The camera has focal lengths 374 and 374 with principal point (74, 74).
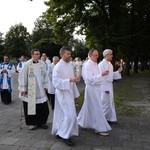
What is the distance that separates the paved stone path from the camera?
7723mm

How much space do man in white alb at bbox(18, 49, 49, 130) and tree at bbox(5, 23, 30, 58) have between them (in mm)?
76068

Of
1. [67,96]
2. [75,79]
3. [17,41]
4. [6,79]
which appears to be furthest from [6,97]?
[17,41]

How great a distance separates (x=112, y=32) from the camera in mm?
31094

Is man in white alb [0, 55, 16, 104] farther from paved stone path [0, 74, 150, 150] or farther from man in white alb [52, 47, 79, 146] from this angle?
man in white alb [52, 47, 79, 146]

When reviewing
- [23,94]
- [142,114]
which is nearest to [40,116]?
[23,94]

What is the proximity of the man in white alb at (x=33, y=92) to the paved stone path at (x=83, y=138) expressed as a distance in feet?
1.05

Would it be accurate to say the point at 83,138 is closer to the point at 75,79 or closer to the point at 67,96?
the point at 67,96

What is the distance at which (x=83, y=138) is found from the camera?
8492mm

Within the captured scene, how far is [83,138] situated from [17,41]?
8661 cm

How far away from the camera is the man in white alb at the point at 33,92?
9328 millimetres

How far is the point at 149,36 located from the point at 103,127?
1032 inches

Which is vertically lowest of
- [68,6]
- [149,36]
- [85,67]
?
[85,67]

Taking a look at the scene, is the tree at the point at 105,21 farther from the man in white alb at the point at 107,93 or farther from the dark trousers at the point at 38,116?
the dark trousers at the point at 38,116

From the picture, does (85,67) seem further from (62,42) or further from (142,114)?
(62,42)
